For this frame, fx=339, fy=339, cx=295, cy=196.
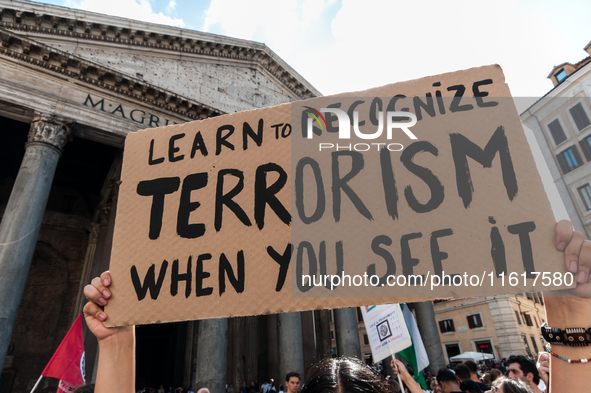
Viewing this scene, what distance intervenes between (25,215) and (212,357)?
604 cm

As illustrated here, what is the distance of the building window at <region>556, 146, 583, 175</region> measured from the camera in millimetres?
24111

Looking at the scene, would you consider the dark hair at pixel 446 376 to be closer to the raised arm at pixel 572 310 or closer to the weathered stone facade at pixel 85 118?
the raised arm at pixel 572 310

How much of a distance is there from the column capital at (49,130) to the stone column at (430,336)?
14.2 meters

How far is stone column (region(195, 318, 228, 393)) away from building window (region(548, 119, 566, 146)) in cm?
2778

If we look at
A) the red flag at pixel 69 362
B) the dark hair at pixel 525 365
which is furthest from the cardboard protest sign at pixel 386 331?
the red flag at pixel 69 362

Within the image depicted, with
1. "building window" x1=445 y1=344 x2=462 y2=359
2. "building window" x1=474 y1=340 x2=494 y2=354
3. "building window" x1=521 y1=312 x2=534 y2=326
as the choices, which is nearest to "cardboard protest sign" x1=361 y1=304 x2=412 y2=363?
"building window" x1=474 y1=340 x2=494 y2=354

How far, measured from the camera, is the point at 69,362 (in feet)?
13.8

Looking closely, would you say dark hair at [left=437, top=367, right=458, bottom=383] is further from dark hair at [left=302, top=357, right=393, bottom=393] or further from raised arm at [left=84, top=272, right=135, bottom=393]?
raised arm at [left=84, top=272, right=135, bottom=393]

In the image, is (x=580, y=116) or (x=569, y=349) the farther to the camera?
(x=580, y=116)

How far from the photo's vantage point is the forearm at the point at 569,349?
1.21 metres

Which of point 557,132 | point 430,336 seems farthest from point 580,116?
point 430,336

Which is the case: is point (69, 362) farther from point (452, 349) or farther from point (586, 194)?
point (452, 349)

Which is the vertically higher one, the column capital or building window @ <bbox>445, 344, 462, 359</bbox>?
the column capital

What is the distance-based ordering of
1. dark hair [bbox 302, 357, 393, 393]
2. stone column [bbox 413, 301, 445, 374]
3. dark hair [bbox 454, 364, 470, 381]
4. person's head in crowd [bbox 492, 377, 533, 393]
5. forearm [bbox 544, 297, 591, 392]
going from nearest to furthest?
dark hair [bbox 302, 357, 393, 393], forearm [bbox 544, 297, 591, 392], person's head in crowd [bbox 492, 377, 533, 393], dark hair [bbox 454, 364, 470, 381], stone column [bbox 413, 301, 445, 374]
